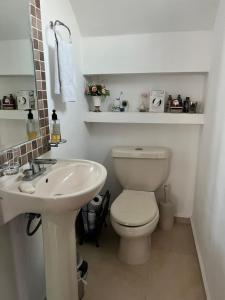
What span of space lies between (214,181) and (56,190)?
3.22 ft

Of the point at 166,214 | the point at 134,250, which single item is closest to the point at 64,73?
the point at 134,250

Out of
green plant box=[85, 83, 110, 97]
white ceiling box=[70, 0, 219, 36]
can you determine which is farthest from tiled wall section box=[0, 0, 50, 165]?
green plant box=[85, 83, 110, 97]

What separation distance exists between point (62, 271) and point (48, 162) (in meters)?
0.57

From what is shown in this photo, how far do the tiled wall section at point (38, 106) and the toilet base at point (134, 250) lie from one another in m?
0.97

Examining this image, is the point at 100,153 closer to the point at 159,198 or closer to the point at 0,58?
the point at 159,198

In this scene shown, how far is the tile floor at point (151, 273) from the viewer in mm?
1586

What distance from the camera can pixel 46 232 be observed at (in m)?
1.13

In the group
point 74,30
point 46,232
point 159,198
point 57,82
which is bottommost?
point 159,198

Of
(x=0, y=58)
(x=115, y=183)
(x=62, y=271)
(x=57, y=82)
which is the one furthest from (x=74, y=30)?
(x=62, y=271)

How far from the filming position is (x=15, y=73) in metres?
1.22

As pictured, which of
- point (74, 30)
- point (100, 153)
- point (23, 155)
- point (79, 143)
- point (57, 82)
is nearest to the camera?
point (23, 155)

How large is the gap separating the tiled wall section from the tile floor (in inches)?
40.6

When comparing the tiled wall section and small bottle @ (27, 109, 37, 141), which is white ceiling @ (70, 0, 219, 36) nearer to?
the tiled wall section

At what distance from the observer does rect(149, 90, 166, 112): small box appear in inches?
81.3
